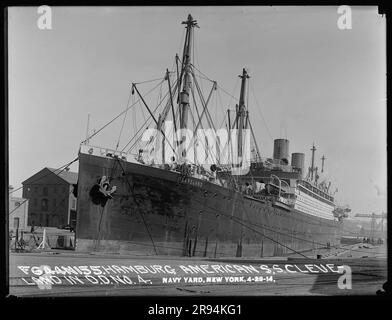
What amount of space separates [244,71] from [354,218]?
2.21 meters

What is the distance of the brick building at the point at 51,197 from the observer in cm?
502

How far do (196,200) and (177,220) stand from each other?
879 millimetres

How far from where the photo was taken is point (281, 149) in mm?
5727

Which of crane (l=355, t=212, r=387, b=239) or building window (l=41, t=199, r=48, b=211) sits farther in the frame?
building window (l=41, t=199, r=48, b=211)

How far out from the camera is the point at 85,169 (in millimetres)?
6914

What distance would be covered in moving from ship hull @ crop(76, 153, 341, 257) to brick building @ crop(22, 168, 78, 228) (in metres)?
0.26

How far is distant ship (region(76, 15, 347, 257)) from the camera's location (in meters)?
5.81

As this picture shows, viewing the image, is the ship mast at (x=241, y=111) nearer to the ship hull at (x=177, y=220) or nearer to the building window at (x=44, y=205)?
the ship hull at (x=177, y=220)

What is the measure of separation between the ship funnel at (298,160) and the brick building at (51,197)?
2.95m

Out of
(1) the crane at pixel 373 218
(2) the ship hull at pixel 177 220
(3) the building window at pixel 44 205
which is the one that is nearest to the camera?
(1) the crane at pixel 373 218

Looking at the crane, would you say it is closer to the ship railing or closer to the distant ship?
the distant ship

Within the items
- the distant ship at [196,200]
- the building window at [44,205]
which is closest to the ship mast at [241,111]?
the distant ship at [196,200]

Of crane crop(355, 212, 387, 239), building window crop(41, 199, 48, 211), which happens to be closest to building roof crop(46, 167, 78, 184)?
building window crop(41, 199, 48, 211)

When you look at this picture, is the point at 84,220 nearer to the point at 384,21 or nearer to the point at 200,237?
the point at 200,237
